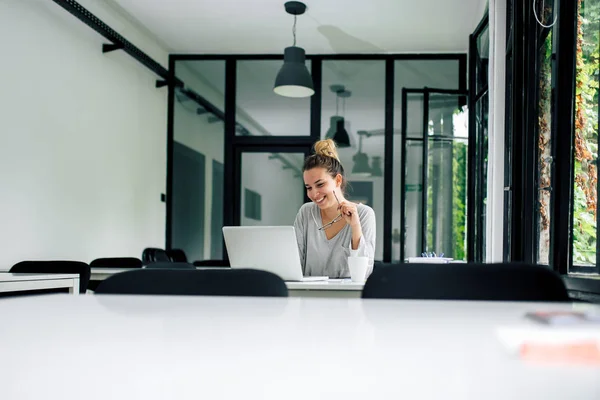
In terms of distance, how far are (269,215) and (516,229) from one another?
428 centimetres

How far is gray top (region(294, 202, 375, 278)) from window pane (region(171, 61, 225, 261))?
4.58m

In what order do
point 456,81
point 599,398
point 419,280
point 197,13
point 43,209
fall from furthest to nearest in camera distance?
point 456,81, point 197,13, point 43,209, point 419,280, point 599,398

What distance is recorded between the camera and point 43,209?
4.83 meters

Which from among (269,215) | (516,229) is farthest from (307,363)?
(269,215)

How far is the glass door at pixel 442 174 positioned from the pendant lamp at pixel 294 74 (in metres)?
1.10

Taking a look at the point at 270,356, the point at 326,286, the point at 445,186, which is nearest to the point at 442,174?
the point at 445,186

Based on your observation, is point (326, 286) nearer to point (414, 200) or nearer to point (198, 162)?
point (414, 200)

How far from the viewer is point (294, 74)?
601 centimetres

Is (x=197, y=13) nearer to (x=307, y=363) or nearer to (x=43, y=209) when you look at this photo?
(x=43, y=209)

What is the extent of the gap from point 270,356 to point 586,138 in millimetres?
2494

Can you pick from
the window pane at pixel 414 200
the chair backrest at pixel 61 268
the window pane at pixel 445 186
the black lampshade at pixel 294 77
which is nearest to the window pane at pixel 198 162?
the black lampshade at pixel 294 77

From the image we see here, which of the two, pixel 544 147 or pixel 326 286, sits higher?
pixel 544 147

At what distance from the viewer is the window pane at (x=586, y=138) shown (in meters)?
2.57

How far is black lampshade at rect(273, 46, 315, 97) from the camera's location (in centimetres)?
598
